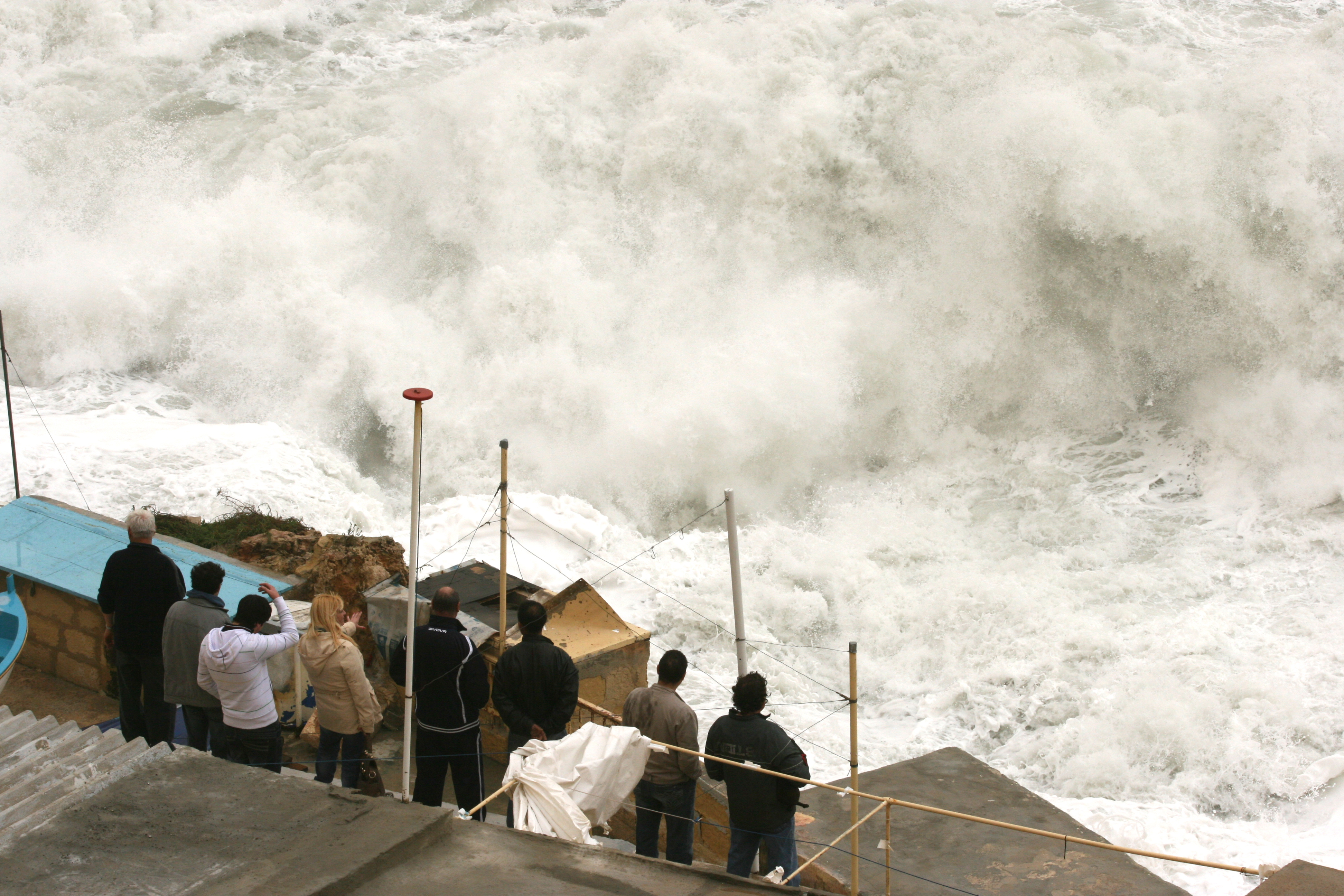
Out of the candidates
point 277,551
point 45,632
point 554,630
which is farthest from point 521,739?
point 277,551

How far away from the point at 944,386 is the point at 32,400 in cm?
1039

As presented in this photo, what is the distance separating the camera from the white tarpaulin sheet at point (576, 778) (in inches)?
166

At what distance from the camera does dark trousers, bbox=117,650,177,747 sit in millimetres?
5168

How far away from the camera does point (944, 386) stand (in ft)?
43.8

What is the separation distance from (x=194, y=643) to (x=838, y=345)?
9.65 m

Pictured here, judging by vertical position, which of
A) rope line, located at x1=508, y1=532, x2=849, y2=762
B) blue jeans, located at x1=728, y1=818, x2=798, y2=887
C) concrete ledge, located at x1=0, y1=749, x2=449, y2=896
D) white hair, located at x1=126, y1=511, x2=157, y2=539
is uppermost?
white hair, located at x1=126, y1=511, x2=157, y2=539

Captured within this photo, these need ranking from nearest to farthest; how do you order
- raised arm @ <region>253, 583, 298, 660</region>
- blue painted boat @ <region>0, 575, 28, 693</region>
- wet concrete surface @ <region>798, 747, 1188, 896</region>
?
1. raised arm @ <region>253, 583, 298, 660</region>
2. blue painted boat @ <region>0, 575, 28, 693</region>
3. wet concrete surface @ <region>798, 747, 1188, 896</region>

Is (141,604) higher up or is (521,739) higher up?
(141,604)

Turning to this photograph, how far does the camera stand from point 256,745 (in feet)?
15.8

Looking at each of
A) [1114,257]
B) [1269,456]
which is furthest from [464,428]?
[1269,456]

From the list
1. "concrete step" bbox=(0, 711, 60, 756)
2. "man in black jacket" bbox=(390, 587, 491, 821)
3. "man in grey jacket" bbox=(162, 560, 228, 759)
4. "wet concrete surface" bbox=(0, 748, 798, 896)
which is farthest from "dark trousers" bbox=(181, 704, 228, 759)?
"wet concrete surface" bbox=(0, 748, 798, 896)

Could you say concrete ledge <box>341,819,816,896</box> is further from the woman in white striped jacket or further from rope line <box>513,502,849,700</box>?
rope line <box>513,502,849,700</box>

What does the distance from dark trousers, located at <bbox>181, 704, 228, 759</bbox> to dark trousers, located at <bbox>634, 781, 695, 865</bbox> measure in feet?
5.97

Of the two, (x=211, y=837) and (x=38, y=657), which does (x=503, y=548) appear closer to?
(x=211, y=837)
